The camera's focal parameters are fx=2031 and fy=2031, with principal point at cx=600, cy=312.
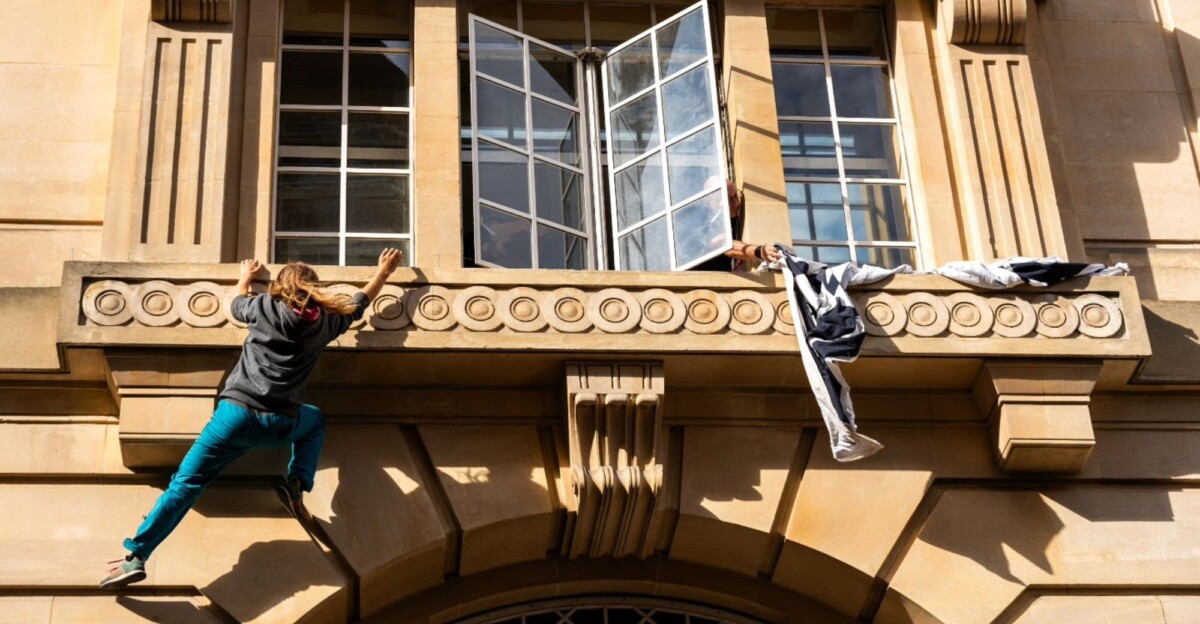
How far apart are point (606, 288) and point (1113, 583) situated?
4.15 m

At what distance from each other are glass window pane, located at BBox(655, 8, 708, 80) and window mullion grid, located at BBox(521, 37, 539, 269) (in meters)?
1.06

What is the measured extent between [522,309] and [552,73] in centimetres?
302

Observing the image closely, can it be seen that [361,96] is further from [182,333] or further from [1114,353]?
[1114,353]

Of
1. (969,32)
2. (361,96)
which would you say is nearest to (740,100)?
(969,32)

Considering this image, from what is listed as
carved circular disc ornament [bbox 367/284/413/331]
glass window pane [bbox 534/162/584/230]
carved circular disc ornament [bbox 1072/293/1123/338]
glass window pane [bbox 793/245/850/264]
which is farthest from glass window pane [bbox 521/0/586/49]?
carved circular disc ornament [bbox 1072/293/1123/338]

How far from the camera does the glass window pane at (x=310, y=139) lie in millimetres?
16031

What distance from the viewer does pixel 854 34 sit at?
1736cm

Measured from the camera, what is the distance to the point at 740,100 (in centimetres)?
1620

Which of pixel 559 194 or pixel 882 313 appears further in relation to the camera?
pixel 559 194

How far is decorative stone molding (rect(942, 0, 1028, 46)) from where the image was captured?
1639cm

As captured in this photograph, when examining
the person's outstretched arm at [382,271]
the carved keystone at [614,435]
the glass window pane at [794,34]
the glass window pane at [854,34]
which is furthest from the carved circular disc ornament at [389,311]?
the glass window pane at [854,34]

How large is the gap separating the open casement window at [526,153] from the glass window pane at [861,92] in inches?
86.9

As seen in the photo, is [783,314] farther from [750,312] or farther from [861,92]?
[861,92]

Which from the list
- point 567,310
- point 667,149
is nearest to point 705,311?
point 567,310
